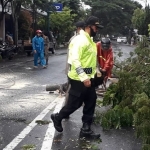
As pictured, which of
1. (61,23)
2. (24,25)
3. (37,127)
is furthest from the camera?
(61,23)

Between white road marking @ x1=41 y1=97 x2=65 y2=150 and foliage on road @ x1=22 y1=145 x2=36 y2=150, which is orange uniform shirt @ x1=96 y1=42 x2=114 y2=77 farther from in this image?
foliage on road @ x1=22 y1=145 x2=36 y2=150

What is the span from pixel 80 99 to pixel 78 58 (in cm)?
73

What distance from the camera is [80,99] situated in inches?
272

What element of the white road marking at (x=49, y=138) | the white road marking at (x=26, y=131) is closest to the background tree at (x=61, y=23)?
the white road marking at (x=26, y=131)

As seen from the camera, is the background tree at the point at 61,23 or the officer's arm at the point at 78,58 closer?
the officer's arm at the point at 78,58

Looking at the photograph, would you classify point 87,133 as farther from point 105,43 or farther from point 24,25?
point 24,25

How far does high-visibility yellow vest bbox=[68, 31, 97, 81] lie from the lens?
6.58 m

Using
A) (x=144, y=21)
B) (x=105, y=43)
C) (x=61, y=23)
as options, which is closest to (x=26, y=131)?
(x=105, y=43)

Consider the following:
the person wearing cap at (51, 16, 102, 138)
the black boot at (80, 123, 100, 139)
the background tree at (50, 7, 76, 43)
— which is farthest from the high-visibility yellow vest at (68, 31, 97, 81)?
the background tree at (50, 7, 76, 43)

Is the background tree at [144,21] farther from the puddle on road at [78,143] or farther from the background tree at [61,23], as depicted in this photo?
the puddle on road at [78,143]

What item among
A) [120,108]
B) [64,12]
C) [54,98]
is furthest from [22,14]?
[120,108]

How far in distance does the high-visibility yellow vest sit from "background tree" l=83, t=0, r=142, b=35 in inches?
2811

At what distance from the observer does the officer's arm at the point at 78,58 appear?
21.2ft

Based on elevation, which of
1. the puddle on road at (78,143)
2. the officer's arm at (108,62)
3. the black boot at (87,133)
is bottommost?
the puddle on road at (78,143)
